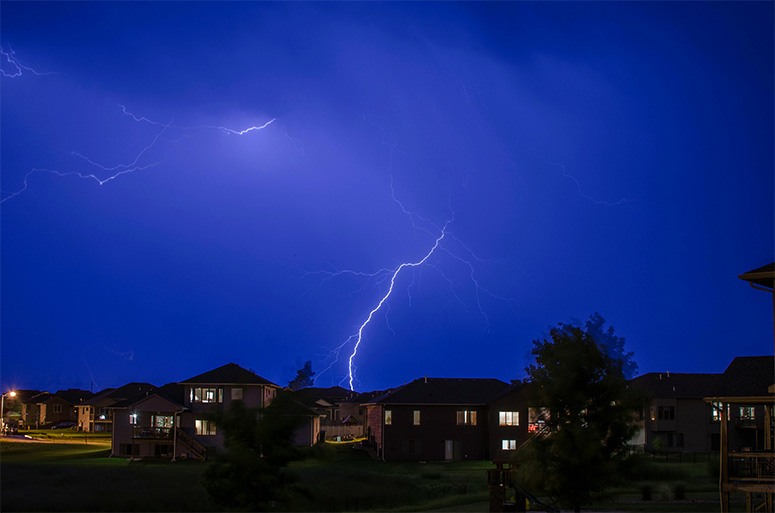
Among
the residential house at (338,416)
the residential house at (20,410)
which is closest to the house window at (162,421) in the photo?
the residential house at (338,416)

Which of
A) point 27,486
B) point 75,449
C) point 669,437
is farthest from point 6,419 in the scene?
point 27,486

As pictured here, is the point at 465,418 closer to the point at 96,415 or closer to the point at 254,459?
the point at 254,459

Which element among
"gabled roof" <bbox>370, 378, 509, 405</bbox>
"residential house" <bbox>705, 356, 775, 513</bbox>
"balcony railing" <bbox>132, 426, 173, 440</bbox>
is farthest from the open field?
"gabled roof" <bbox>370, 378, 509, 405</bbox>

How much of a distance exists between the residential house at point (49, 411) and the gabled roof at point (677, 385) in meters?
65.5

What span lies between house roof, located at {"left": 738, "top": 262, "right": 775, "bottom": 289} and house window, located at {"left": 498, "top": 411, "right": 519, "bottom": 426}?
4094cm

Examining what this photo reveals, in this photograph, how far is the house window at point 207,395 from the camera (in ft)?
182

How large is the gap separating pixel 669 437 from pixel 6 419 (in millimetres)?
70618

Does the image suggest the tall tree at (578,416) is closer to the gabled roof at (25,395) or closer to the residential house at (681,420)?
the residential house at (681,420)

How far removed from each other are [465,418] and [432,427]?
2392mm

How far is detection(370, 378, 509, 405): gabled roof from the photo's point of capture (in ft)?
199

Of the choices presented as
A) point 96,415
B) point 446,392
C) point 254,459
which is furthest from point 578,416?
point 96,415

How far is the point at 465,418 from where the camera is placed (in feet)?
199

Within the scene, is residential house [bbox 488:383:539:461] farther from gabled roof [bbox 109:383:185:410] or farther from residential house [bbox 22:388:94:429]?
residential house [bbox 22:388:94:429]

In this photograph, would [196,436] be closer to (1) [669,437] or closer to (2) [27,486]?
(2) [27,486]
